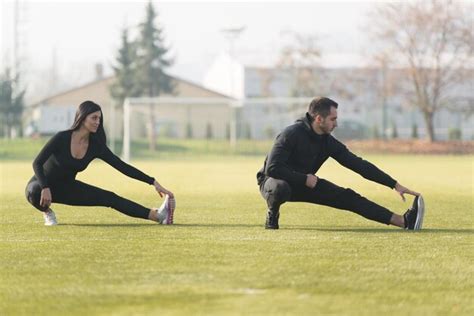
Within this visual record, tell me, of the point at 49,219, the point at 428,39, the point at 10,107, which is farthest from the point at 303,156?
the point at 428,39

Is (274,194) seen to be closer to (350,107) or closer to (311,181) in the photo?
(311,181)

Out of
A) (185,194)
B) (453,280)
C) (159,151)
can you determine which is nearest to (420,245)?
(453,280)

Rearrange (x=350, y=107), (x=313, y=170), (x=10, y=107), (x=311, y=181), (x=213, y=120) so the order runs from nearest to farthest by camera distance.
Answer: (x=311, y=181)
(x=313, y=170)
(x=10, y=107)
(x=213, y=120)
(x=350, y=107)

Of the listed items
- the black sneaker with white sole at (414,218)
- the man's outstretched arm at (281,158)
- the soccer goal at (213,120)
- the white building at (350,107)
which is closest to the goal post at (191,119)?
the soccer goal at (213,120)

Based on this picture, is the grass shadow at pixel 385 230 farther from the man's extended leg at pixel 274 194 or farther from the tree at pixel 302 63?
the tree at pixel 302 63

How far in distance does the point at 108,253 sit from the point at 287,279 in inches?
89.8

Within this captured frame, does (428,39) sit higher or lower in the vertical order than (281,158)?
higher

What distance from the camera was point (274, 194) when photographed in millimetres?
11656

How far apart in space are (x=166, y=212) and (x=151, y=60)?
66565mm

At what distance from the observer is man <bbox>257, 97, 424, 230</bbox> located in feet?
37.9

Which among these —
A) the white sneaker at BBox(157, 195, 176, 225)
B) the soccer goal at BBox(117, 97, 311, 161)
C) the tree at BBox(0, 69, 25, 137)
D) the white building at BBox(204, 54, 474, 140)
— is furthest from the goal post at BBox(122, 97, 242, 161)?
the white sneaker at BBox(157, 195, 176, 225)

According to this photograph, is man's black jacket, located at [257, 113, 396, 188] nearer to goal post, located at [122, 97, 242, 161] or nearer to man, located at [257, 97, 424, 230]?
man, located at [257, 97, 424, 230]

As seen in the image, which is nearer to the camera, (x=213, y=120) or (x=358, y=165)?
(x=358, y=165)

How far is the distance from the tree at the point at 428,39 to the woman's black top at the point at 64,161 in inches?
2194
